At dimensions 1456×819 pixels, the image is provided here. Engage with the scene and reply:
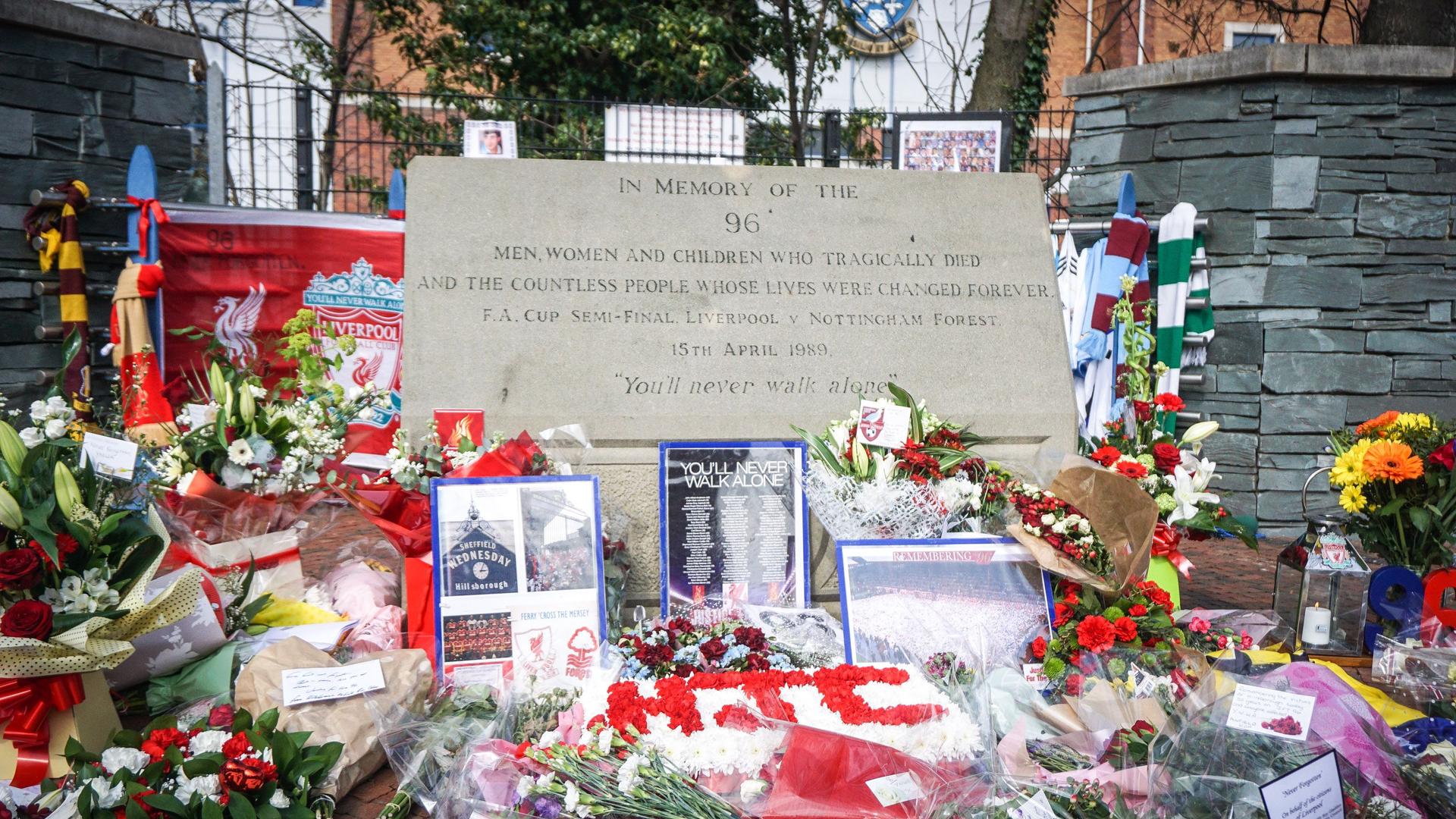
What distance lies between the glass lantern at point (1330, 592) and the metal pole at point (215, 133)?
7045 mm

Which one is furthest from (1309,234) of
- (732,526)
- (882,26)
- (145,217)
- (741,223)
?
(882,26)

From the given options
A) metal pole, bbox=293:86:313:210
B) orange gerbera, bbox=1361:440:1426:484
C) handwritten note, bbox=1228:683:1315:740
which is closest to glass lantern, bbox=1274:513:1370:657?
orange gerbera, bbox=1361:440:1426:484

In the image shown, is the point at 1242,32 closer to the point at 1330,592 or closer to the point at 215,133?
the point at 215,133

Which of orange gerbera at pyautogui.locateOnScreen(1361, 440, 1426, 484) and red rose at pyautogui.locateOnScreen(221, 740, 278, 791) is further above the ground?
orange gerbera at pyautogui.locateOnScreen(1361, 440, 1426, 484)

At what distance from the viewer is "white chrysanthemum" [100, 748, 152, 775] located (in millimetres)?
2428

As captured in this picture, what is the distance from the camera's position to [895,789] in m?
2.24

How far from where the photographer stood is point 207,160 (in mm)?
7406

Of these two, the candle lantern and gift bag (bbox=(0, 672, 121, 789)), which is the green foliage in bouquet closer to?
gift bag (bbox=(0, 672, 121, 789))

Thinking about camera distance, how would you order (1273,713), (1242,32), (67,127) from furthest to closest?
(1242,32) < (67,127) < (1273,713)

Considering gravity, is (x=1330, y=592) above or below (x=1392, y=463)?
below

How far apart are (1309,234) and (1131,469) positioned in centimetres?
406

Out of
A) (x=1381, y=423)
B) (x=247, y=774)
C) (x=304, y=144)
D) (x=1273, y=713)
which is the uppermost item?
(x=304, y=144)

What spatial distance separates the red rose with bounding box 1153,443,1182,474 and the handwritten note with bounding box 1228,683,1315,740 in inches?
A: 59.6

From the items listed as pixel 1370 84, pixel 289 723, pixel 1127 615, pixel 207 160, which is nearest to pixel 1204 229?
pixel 1370 84
